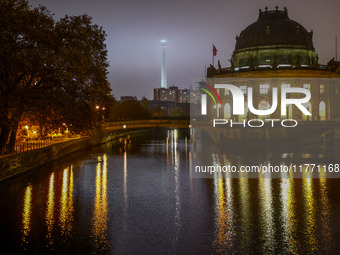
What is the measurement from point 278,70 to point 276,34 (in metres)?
12.9

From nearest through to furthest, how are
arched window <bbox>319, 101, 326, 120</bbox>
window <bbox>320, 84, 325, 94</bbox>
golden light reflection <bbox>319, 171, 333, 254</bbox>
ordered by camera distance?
golden light reflection <bbox>319, 171, 333, 254</bbox> → window <bbox>320, 84, 325, 94</bbox> → arched window <bbox>319, 101, 326, 120</bbox>

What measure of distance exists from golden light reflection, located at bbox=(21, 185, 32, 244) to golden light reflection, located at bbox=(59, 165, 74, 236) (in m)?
1.57

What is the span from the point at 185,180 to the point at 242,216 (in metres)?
12.0

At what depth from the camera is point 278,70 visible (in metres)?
78.4

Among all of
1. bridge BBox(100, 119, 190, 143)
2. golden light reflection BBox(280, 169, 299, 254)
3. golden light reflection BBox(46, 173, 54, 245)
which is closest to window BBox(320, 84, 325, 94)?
bridge BBox(100, 119, 190, 143)

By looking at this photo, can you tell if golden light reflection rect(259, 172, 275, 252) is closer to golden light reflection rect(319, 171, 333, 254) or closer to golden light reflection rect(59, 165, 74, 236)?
golden light reflection rect(319, 171, 333, 254)

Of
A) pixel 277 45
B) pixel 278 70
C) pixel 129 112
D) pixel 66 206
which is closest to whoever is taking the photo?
pixel 66 206

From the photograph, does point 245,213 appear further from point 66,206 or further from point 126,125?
point 126,125

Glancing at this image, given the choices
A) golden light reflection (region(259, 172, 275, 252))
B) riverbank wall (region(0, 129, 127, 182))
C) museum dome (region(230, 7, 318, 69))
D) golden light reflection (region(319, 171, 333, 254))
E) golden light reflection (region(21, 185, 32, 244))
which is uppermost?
museum dome (region(230, 7, 318, 69))

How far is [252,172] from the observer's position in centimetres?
3666

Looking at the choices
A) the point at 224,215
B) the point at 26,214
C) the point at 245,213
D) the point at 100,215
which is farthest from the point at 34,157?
the point at 245,213

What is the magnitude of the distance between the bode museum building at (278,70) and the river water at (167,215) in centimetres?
4989

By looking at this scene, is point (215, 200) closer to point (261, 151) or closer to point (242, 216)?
point (242, 216)

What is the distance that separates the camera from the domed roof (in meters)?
86.6
